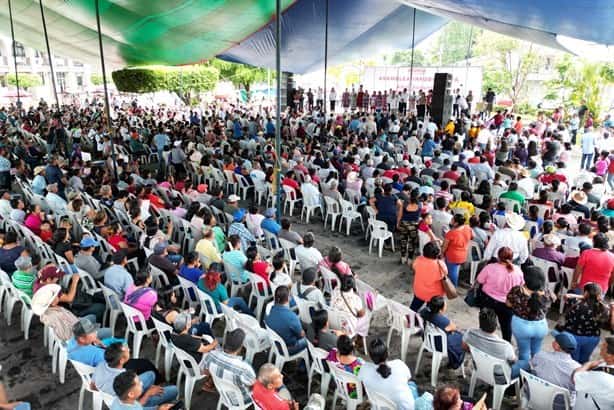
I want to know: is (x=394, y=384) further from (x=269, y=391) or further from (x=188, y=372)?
(x=188, y=372)

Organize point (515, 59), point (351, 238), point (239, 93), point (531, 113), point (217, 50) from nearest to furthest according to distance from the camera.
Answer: point (351, 238) → point (217, 50) → point (531, 113) → point (515, 59) → point (239, 93)

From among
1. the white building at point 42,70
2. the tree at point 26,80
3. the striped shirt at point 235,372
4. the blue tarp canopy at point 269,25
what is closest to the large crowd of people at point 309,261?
the striped shirt at point 235,372

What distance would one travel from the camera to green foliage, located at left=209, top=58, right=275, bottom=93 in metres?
43.6

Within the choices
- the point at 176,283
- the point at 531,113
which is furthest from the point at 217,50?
the point at 531,113

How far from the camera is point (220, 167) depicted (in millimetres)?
10633

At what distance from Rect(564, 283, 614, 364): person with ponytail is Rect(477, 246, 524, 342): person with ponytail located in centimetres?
65

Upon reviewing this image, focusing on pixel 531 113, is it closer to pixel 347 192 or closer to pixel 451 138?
pixel 451 138

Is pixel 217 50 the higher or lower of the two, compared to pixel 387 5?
lower

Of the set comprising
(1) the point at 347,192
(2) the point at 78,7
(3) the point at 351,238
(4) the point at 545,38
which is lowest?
(3) the point at 351,238

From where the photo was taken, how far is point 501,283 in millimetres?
4789

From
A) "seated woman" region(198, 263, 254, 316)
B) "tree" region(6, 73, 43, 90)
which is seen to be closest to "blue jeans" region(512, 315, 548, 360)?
"seated woman" region(198, 263, 254, 316)

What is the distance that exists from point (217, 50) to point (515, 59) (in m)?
25.5

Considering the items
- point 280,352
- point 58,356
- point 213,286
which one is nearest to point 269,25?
point 213,286

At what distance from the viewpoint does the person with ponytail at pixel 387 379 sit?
11.1ft
